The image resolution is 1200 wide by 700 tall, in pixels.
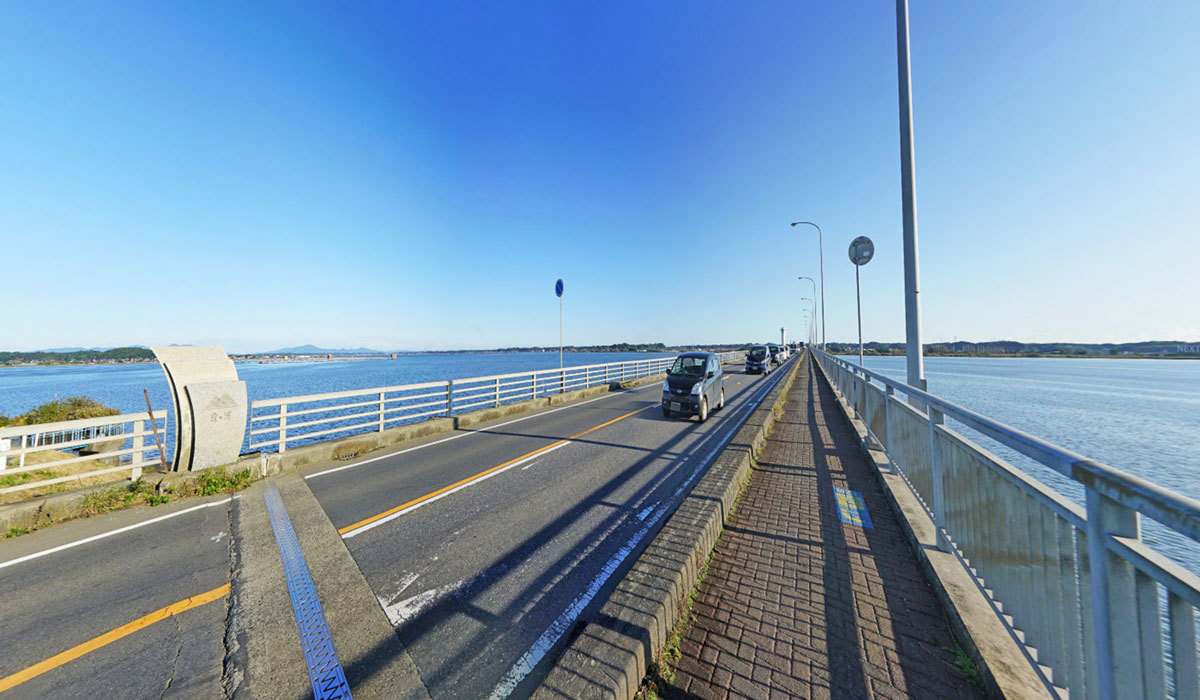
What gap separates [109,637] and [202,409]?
3.95 metres

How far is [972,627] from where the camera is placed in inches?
98.3

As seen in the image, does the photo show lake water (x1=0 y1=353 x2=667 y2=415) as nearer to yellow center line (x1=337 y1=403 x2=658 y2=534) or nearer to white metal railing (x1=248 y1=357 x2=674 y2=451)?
white metal railing (x1=248 y1=357 x2=674 y2=451)

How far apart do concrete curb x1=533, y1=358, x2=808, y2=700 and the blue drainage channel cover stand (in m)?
1.48

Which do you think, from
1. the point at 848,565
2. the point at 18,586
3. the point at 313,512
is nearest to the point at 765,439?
the point at 848,565

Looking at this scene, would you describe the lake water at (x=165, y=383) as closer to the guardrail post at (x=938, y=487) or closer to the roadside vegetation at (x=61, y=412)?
the roadside vegetation at (x=61, y=412)

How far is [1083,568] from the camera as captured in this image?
174 centimetres

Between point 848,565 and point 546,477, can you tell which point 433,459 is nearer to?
point 546,477

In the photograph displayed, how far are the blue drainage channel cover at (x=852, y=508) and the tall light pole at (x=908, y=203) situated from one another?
1.62 m

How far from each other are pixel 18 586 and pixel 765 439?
9.68 metres

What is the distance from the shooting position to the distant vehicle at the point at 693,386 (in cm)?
1045

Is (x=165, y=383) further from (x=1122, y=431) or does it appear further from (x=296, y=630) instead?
(x=1122, y=431)

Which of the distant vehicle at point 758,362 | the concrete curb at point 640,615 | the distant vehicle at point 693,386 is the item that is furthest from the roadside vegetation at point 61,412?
the distant vehicle at point 758,362

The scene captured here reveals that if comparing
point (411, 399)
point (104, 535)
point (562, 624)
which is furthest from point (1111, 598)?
point (411, 399)

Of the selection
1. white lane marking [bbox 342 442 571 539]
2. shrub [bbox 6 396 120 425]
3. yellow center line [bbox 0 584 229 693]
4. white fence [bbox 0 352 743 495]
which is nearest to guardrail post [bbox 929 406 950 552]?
white lane marking [bbox 342 442 571 539]
